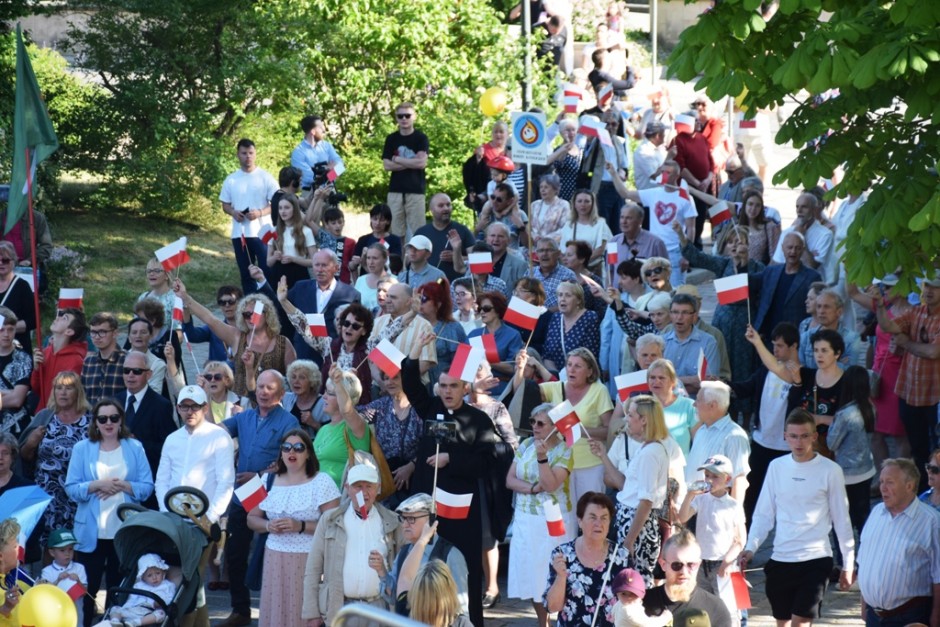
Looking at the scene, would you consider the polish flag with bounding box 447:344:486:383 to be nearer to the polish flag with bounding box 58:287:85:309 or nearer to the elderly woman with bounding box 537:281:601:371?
the elderly woman with bounding box 537:281:601:371

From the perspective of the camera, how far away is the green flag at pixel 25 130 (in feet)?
45.1

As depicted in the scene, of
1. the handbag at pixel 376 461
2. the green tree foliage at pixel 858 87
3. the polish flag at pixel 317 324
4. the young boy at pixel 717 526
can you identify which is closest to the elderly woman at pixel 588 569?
the young boy at pixel 717 526

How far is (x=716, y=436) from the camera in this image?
407 inches

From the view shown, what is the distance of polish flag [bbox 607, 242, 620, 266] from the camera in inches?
526

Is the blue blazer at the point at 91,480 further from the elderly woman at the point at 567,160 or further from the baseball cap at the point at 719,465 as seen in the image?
the elderly woman at the point at 567,160

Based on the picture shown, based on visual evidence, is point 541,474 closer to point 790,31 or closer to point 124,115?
point 790,31

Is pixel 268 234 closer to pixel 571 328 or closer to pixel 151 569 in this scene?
pixel 571 328

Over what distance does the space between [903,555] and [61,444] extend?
6138mm

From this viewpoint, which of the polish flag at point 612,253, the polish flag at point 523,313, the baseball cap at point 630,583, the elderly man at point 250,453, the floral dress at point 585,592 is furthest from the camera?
the polish flag at point 612,253

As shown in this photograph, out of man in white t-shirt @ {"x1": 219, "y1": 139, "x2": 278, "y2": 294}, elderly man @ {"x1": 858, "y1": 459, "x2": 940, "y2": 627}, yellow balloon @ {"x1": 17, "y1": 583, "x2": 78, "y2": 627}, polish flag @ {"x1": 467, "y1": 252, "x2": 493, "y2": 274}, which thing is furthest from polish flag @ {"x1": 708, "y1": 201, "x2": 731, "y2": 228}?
yellow balloon @ {"x1": 17, "y1": 583, "x2": 78, "y2": 627}

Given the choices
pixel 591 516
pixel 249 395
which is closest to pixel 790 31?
pixel 591 516

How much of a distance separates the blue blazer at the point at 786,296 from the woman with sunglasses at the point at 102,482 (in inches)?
207

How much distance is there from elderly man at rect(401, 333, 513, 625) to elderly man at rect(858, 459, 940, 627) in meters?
2.65

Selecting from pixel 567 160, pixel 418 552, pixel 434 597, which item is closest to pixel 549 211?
pixel 567 160
